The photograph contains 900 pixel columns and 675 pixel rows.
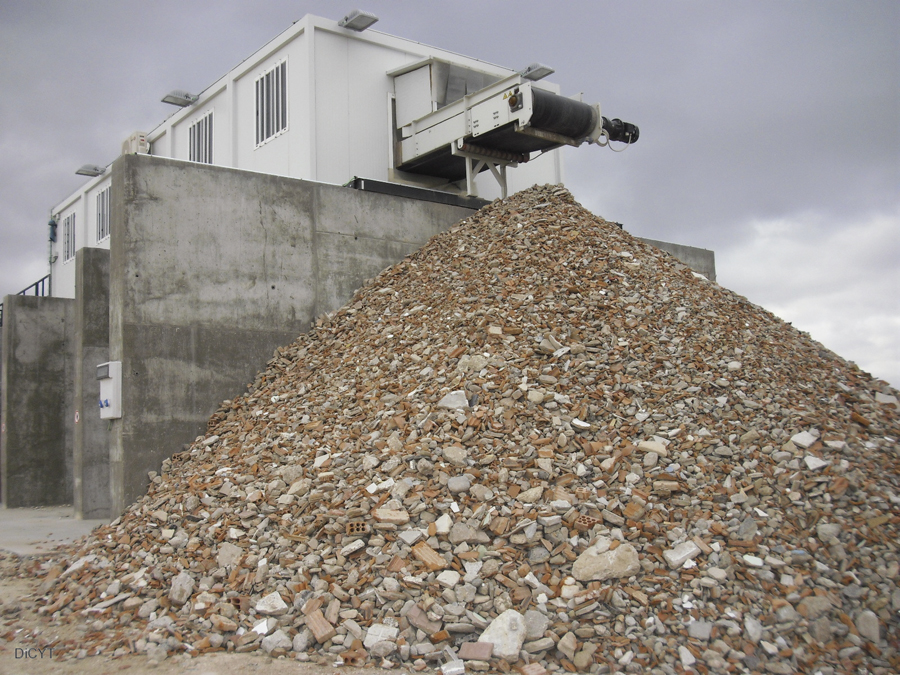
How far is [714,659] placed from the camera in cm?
441

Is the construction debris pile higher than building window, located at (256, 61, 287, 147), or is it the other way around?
building window, located at (256, 61, 287, 147)

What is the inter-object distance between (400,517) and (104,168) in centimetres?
1798

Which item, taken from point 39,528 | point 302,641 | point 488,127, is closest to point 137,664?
point 302,641

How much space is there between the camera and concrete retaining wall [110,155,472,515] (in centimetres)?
817

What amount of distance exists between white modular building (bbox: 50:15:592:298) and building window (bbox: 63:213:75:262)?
9.21m

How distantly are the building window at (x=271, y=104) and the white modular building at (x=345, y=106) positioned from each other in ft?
0.06

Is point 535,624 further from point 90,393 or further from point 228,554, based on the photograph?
point 90,393

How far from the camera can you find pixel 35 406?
12945mm

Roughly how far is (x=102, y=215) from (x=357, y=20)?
11.2m

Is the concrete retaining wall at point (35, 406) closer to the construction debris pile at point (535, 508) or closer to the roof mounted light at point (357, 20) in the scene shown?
the construction debris pile at point (535, 508)

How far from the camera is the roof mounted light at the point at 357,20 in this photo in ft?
40.9

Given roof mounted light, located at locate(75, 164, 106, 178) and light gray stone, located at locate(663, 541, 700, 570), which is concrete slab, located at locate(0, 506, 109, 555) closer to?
light gray stone, located at locate(663, 541, 700, 570)

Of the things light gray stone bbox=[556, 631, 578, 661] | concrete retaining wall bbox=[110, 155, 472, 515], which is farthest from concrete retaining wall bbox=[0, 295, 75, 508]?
light gray stone bbox=[556, 631, 578, 661]

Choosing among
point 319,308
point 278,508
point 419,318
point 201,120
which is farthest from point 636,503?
point 201,120
